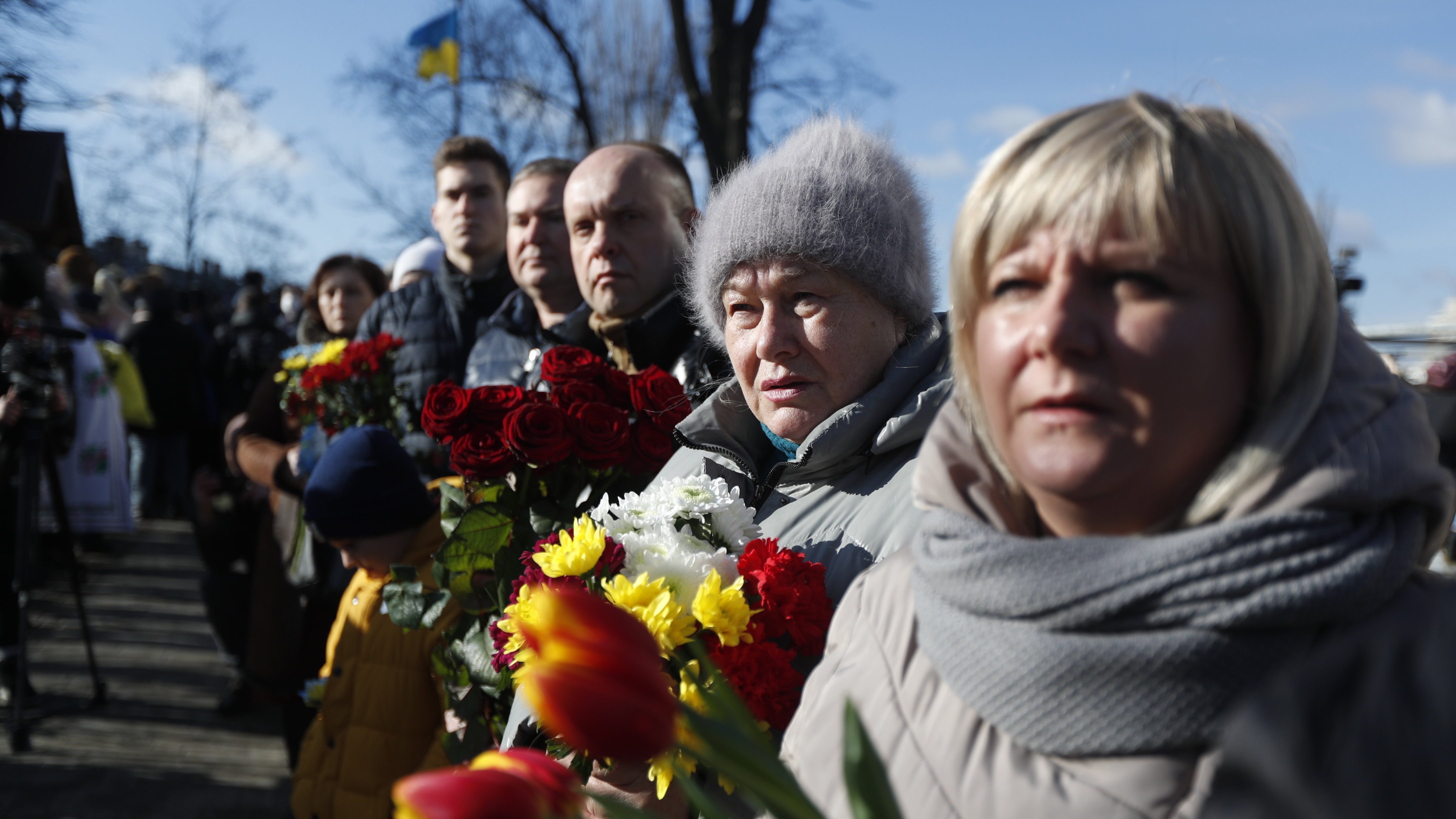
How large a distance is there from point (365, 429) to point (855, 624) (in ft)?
6.93

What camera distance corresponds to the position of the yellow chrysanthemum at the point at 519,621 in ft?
A: 4.72

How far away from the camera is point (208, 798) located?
4.20m

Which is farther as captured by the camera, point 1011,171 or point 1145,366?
point 1011,171

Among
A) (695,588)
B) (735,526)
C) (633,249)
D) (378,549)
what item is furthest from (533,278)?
(695,588)

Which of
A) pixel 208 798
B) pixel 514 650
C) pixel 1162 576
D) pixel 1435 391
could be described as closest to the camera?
pixel 1162 576

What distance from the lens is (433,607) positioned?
7.03 ft

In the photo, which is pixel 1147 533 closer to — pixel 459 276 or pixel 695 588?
pixel 695 588

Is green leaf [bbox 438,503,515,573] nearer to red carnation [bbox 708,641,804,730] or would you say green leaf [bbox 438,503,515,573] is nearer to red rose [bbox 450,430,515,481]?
red rose [bbox 450,430,515,481]

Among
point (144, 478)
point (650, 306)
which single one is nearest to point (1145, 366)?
point (650, 306)

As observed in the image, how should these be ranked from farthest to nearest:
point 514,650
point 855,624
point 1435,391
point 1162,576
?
point 1435,391
point 514,650
point 855,624
point 1162,576

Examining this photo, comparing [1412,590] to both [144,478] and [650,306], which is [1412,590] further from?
[144,478]

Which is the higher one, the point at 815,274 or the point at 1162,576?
the point at 815,274

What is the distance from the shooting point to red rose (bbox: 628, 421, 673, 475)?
85.9 inches

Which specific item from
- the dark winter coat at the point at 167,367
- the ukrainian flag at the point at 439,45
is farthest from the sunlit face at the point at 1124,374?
the ukrainian flag at the point at 439,45
